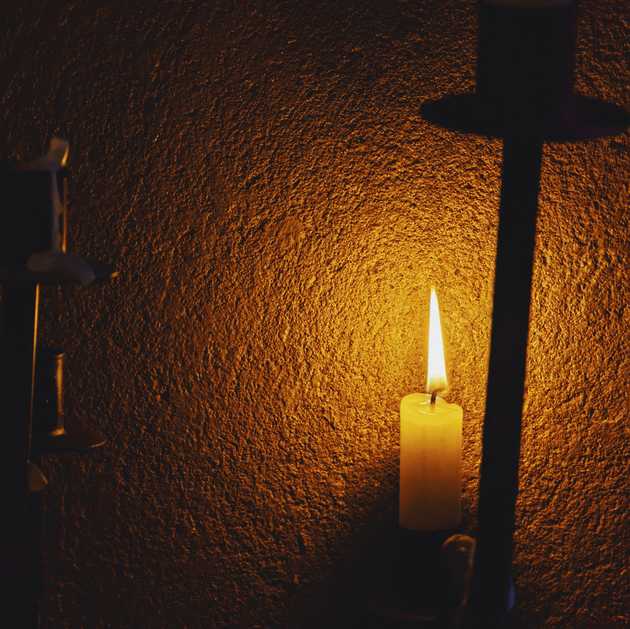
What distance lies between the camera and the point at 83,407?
2.60ft

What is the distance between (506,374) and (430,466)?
0.49 feet

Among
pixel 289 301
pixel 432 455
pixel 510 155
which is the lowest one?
pixel 432 455

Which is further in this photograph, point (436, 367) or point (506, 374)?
point (436, 367)

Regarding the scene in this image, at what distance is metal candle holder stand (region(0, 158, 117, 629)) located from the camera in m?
0.59

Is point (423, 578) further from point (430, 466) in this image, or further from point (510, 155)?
point (510, 155)

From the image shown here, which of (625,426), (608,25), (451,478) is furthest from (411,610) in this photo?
(608,25)

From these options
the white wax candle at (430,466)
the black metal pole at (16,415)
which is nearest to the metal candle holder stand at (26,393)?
the black metal pole at (16,415)

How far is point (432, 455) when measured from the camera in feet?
2.51

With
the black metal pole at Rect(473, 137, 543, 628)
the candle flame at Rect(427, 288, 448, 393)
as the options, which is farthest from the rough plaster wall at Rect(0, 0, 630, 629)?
the black metal pole at Rect(473, 137, 543, 628)

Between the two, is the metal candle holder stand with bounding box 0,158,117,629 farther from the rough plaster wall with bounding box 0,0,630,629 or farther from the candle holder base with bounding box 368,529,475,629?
the candle holder base with bounding box 368,529,475,629

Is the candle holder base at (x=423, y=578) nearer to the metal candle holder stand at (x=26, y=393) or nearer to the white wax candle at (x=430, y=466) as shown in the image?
the white wax candle at (x=430, y=466)

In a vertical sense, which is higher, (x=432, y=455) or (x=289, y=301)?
(x=289, y=301)

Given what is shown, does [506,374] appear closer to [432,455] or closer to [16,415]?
[432,455]

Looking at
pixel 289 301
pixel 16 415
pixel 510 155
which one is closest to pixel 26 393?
pixel 16 415
